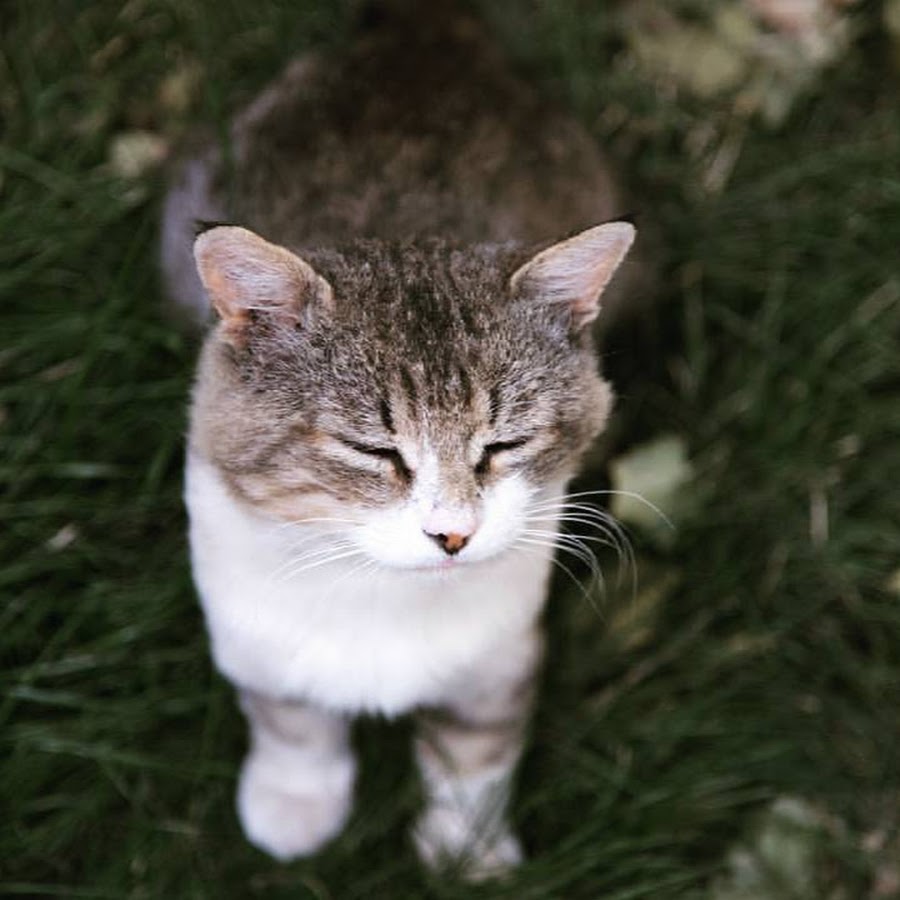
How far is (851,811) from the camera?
268 cm

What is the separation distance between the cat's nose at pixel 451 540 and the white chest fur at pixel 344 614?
178mm

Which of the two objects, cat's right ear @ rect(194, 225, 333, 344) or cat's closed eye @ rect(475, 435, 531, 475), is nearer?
cat's right ear @ rect(194, 225, 333, 344)

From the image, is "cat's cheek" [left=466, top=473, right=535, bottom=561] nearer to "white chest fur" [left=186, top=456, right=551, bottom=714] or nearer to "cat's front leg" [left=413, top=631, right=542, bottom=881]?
"white chest fur" [left=186, top=456, right=551, bottom=714]

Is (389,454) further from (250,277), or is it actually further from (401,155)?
(401,155)

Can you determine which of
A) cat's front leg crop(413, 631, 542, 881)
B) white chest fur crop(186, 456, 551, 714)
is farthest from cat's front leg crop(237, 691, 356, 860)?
white chest fur crop(186, 456, 551, 714)

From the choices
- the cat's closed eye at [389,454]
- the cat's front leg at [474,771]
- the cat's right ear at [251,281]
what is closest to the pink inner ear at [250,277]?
the cat's right ear at [251,281]

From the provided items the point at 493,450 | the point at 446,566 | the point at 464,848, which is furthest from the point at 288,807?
Answer: the point at 493,450

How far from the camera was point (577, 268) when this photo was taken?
1.97 m

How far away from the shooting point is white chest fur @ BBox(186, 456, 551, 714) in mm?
2082

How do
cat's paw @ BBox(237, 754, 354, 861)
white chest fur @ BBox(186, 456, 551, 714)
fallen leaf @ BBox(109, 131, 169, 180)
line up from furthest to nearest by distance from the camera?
1. fallen leaf @ BBox(109, 131, 169, 180)
2. cat's paw @ BBox(237, 754, 354, 861)
3. white chest fur @ BBox(186, 456, 551, 714)

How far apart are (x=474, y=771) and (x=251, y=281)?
105cm

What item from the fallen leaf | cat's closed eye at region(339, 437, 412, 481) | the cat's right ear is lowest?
the fallen leaf

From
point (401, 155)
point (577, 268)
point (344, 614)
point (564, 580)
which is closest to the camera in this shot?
point (577, 268)

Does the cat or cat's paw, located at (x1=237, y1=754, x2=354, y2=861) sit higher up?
the cat
